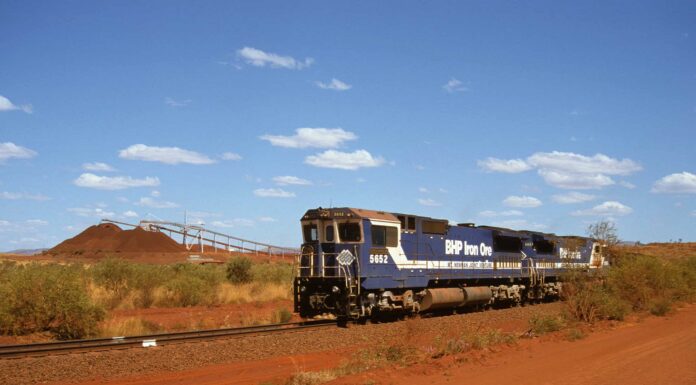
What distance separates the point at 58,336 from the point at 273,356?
778cm

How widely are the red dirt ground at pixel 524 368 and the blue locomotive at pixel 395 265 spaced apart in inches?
170

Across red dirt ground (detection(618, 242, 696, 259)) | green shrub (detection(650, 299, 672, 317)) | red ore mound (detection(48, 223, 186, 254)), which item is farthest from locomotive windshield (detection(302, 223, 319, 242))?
red dirt ground (detection(618, 242, 696, 259))

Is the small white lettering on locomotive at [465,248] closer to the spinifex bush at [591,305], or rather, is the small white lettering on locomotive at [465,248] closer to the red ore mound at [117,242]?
the spinifex bush at [591,305]

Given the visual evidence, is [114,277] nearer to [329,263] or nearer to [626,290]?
[329,263]

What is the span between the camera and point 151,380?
11414 mm

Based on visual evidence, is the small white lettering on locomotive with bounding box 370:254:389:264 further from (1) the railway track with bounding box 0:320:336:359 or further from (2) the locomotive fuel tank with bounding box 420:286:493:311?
(1) the railway track with bounding box 0:320:336:359

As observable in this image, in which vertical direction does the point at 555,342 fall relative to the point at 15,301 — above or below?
below

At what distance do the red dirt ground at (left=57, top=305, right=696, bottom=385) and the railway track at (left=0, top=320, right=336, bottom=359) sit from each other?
2953mm

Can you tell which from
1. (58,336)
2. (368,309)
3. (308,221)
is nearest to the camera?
(58,336)

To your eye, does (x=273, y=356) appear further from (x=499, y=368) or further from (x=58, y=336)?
(x=58, y=336)

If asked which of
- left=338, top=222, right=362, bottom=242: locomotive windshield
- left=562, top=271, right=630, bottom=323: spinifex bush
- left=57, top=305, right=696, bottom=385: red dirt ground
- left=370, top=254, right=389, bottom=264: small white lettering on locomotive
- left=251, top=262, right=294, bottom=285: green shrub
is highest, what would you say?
left=338, top=222, right=362, bottom=242: locomotive windshield

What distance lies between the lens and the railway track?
44.3ft

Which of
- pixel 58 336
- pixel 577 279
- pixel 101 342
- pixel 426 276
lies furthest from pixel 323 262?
pixel 577 279

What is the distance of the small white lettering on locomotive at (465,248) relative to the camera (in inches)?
930
